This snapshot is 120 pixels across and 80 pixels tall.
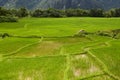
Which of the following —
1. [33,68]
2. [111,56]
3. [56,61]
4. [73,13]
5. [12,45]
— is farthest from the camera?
[73,13]

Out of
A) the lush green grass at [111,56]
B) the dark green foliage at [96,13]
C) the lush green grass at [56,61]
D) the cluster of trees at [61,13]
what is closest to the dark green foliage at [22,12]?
the cluster of trees at [61,13]

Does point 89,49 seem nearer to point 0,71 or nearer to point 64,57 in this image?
point 64,57

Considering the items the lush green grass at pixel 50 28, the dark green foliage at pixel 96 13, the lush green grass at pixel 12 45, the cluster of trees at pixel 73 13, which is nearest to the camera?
the lush green grass at pixel 12 45

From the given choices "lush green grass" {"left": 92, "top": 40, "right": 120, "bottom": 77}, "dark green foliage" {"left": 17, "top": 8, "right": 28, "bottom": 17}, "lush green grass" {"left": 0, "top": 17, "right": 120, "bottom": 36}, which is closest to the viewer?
"lush green grass" {"left": 92, "top": 40, "right": 120, "bottom": 77}

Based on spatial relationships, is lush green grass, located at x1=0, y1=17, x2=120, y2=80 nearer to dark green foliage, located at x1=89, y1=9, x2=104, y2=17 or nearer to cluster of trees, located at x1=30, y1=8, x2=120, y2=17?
cluster of trees, located at x1=30, y1=8, x2=120, y2=17

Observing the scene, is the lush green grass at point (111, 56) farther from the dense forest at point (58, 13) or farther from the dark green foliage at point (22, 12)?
the dark green foliage at point (22, 12)

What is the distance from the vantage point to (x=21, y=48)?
41.1m

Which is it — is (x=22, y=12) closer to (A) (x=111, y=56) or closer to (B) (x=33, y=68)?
(A) (x=111, y=56)

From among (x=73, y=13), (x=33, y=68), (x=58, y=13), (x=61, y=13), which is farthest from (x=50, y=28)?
(x=73, y=13)

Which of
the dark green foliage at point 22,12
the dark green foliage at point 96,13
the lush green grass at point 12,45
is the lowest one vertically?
the dark green foliage at point 96,13

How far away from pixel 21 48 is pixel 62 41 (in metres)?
8.75

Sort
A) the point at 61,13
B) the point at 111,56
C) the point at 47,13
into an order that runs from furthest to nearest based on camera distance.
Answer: the point at 61,13 < the point at 47,13 < the point at 111,56

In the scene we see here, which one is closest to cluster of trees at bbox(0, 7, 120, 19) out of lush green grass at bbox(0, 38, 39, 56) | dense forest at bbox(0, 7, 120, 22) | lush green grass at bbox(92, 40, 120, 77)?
dense forest at bbox(0, 7, 120, 22)

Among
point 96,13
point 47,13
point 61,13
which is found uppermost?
point 47,13
